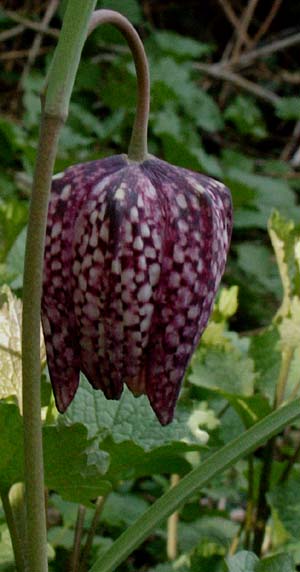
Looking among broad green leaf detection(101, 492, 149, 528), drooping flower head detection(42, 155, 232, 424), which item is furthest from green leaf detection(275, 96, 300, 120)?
drooping flower head detection(42, 155, 232, 424)

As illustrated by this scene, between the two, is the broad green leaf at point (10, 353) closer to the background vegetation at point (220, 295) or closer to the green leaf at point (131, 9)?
the background vegetation at point (220, 295)

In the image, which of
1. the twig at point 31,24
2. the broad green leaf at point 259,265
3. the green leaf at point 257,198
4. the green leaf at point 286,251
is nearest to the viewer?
the green leaf at point 286,251

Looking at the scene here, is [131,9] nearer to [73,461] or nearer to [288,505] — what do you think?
[288,505]

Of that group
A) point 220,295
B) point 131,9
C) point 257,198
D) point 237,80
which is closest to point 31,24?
point 131,9

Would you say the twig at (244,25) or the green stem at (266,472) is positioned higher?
the twig at (244,25)

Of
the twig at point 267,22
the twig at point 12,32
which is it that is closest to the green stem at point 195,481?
the twig at point 12,32

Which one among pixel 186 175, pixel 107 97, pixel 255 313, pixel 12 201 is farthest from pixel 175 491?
pixel 107 97

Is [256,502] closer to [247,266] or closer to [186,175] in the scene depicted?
[186,175]
